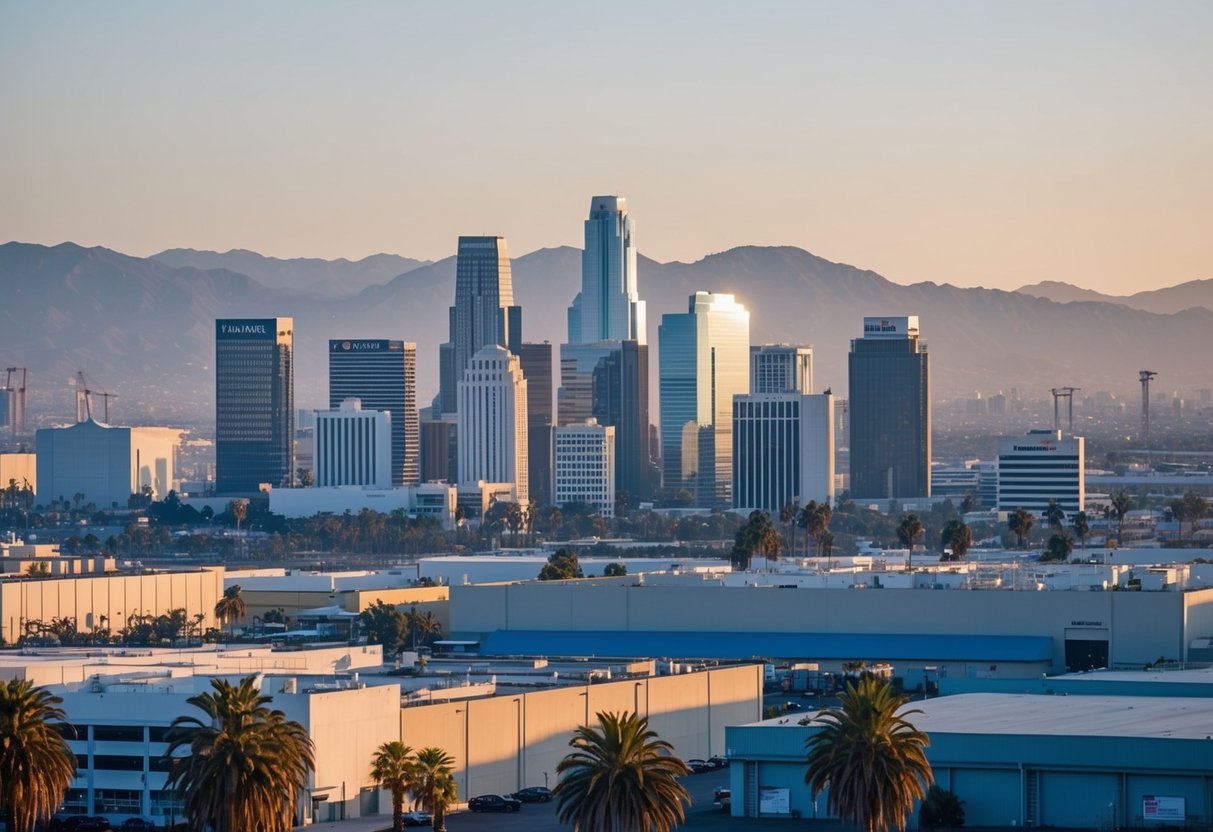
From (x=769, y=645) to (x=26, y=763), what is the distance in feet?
200

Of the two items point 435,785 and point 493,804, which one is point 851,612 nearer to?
point 493,804

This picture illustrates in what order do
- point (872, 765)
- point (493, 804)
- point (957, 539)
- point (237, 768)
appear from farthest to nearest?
1. point (957, 539)
2. point (493, 804)
3. point (237, 768)
4. point (872, 765)

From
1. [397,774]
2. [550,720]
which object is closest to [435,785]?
[397,774]

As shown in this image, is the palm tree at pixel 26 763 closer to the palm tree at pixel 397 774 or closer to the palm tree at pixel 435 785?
the palm tree at pixel 397 774

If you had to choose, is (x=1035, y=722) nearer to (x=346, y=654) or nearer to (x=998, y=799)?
(x=998, y=799)

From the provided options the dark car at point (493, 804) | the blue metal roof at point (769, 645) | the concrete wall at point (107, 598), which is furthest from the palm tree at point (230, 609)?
the dark car at point (493, 804)

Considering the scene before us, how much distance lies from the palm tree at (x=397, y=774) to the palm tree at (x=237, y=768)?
6.70 meters

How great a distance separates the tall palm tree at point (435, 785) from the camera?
62312 mm

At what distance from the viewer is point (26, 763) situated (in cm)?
5647

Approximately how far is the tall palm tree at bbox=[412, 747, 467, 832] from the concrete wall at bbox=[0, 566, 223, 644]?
7392cm

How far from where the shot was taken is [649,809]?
176 feet

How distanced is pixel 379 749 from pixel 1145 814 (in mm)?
A: 20480

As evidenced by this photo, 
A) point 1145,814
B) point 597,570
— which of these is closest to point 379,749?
point 1145,814

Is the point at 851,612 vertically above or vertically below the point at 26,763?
above
